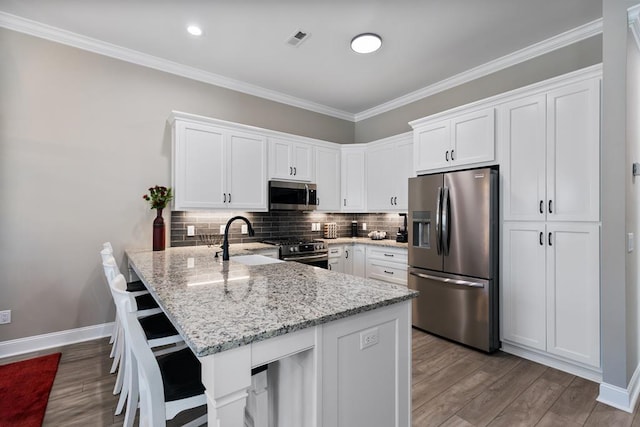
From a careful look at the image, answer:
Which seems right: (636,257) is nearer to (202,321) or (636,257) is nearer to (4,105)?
(202,321)

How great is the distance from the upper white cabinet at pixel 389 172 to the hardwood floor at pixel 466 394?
6.71 feet

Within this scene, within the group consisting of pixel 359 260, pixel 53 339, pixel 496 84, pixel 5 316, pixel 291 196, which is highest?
pixel 496 84

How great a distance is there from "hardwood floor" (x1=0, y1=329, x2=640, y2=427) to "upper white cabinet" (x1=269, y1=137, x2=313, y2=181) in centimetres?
260

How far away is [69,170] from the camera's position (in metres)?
2.95

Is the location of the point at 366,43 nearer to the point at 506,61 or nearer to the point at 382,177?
the point at 506,61

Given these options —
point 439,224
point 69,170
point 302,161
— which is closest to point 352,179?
point 302,161

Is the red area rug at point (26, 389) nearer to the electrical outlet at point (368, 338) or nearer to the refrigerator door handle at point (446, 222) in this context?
the electrical outlet at point (368, 338)

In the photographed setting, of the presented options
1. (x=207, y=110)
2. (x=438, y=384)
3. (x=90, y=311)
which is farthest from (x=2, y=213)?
(x=438, y=384)

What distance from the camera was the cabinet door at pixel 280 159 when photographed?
3.91 metres

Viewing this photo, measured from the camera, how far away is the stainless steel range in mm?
3652

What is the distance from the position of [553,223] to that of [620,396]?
1264 millimetres

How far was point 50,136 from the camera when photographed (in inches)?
113

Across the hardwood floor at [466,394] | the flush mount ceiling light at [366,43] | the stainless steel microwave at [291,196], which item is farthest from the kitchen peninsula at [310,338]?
the flush mount ceiling light at [366,43]

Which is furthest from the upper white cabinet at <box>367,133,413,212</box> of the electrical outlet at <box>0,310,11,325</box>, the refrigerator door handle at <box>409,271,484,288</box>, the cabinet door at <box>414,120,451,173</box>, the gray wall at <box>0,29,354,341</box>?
the electrical outlet at <box>0,310,11,325</box>
